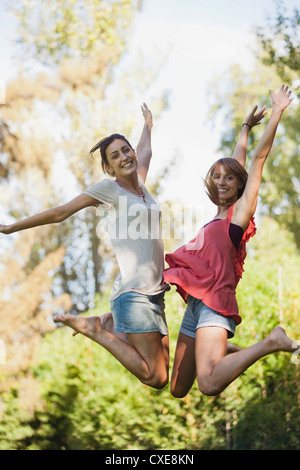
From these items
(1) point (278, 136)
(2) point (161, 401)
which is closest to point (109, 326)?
(2) point (161, 401)

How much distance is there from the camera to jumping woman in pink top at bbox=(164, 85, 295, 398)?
2.79 meters

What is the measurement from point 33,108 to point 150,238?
601 cm

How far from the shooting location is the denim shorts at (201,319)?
2885 mm

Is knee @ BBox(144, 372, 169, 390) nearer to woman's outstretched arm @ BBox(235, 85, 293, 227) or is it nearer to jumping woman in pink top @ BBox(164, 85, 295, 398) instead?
jumping woman in pink top @ BBox(164, 85, 295, 398)

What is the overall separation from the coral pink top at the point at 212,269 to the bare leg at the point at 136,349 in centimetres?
34

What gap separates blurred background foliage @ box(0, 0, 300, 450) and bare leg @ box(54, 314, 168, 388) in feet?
8.28

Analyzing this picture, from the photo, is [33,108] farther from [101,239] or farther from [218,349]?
[218,349]

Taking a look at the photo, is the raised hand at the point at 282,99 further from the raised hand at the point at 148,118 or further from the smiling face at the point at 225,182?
the raised hand at the point at 148,118

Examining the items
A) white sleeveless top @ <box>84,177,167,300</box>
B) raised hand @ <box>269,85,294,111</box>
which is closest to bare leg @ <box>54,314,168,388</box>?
white sleeveless top @ <box>84,177,167,300</box>

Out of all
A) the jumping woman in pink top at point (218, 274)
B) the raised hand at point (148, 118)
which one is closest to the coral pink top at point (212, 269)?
the jumping woman in pink top at point (218, 274)

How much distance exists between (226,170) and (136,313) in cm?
88

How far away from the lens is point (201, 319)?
292 centimetres

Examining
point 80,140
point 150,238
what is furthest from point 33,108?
point 150,238

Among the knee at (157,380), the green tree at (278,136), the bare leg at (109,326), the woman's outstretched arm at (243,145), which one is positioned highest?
the green tree at (278,136)
